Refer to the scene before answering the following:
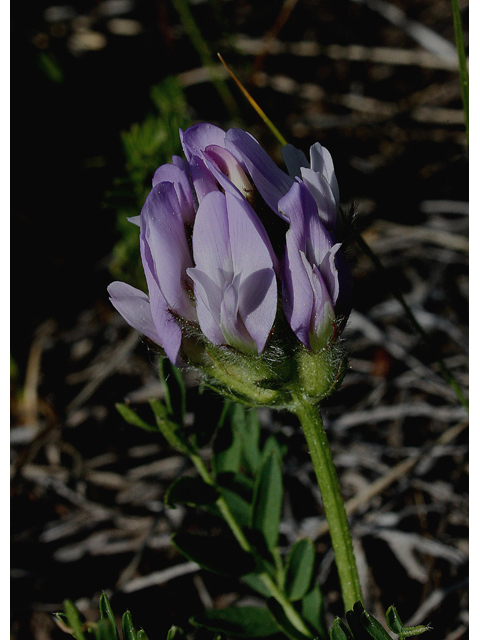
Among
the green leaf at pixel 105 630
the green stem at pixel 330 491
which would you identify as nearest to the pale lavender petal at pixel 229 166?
the green stem at pixel 330 491

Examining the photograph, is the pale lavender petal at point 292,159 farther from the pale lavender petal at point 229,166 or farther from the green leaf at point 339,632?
the green leaf at point 339,632

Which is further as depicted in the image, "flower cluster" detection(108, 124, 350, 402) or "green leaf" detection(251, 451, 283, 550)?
"green leaf" detection(251, 451, 283, 550)

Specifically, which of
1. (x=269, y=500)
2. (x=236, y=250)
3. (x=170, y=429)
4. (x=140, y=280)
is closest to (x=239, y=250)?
(x=236, y=250)

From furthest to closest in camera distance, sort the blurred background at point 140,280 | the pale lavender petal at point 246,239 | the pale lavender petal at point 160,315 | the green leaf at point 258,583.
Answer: the blurred background at point 140,280 → the green leaf at point 258,583 → the pale lavender petal at point 160,315 → the pale lavender petal at point 246,239

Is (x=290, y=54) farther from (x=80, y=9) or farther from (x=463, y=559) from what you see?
(x=463, y=559)

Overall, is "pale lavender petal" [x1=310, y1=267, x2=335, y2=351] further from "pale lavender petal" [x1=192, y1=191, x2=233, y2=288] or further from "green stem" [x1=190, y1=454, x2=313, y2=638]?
"green stem" [x1=190, y1=454, x2=313, y2=638]

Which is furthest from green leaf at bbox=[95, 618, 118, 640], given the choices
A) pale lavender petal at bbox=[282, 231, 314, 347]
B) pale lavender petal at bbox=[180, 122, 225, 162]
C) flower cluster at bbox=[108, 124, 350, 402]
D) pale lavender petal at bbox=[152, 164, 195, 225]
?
pale lavender petal at bbox=[180, 122, 225, 162]
